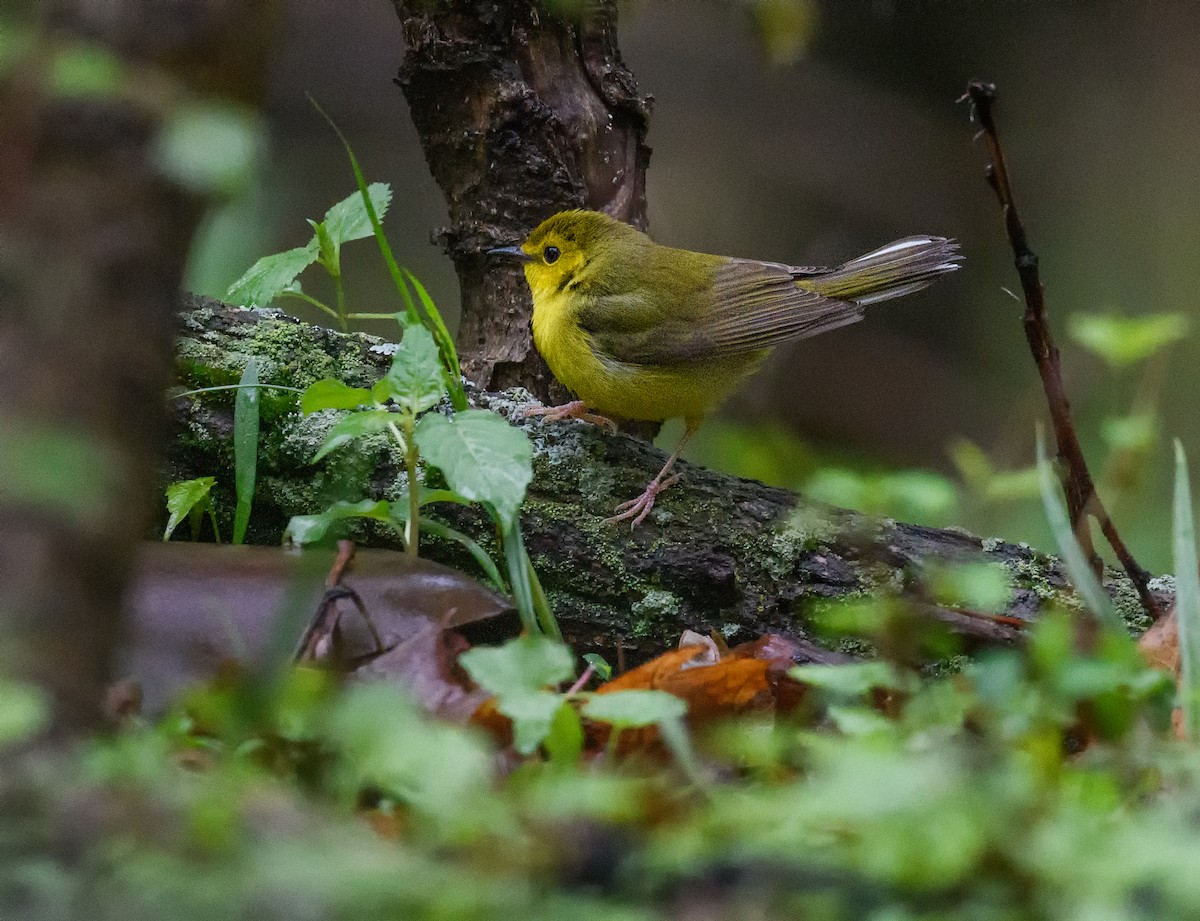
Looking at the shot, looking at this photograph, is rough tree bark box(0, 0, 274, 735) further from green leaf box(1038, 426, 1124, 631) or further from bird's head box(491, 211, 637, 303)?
bird's head box(491, 211, 637, 303)

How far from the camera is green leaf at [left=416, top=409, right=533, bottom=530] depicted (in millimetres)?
2326

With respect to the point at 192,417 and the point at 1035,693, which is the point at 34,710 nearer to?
the point at 1035,693

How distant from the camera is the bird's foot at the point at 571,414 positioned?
365 centimetres

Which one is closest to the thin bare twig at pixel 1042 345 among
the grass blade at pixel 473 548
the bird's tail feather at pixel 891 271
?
the grass blade at pixel 473 548

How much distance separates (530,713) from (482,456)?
809 millimetres

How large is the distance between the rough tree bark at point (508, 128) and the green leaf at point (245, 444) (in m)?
1.11

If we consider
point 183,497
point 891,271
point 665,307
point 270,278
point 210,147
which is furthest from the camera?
point 891,271

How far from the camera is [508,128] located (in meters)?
3.78

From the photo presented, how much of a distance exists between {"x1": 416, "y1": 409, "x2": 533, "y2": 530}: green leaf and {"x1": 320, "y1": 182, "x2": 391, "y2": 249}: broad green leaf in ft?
3.38

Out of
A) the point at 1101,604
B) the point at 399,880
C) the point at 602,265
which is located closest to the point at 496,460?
the point at 1101,604

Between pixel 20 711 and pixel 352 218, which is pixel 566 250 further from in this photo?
pixel 20 711

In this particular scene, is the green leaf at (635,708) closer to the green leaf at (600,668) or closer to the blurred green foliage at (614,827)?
the blurred green foliage at (614,827)

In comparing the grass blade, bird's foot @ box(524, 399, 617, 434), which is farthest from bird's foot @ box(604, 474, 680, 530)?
the grass blade

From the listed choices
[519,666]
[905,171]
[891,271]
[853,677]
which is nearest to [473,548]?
[519,666]
